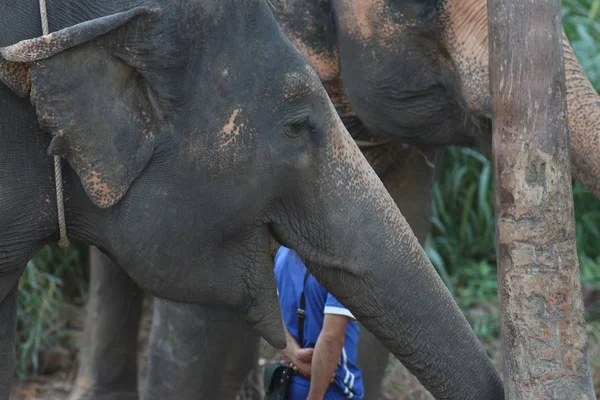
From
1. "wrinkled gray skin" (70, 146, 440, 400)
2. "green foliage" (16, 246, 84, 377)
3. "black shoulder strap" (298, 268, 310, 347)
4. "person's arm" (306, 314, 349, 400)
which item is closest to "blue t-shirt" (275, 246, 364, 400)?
"black shoulder strap" (298, 268, 310, 347)

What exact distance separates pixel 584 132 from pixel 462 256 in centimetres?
271

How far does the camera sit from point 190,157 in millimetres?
1950

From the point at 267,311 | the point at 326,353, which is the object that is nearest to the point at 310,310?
the point at 326,353

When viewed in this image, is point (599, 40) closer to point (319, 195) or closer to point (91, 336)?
point (91, 336)

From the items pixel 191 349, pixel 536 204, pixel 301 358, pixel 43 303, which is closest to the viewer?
pixel 536 204

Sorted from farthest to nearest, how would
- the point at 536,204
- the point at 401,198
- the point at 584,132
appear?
the point at 401,198 → the point at 584,132 → the point at 536,204

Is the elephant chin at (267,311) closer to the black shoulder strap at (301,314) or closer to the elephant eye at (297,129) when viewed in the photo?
the elephant eye at (297,129)

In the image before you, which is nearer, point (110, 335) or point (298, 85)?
point (298, 85)

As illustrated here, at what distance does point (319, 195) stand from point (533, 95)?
41 centimetres

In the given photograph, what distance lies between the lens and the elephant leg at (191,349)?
10.2 ft

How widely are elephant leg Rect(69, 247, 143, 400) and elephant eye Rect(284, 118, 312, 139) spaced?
170 centimetres

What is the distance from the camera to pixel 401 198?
11.8 feet

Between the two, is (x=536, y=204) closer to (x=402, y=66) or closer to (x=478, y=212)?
(x=402, y=66)

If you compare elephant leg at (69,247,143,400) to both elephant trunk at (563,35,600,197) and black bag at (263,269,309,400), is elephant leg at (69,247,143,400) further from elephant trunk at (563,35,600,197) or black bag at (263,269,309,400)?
elephant trunk at (563,35,600,197)
